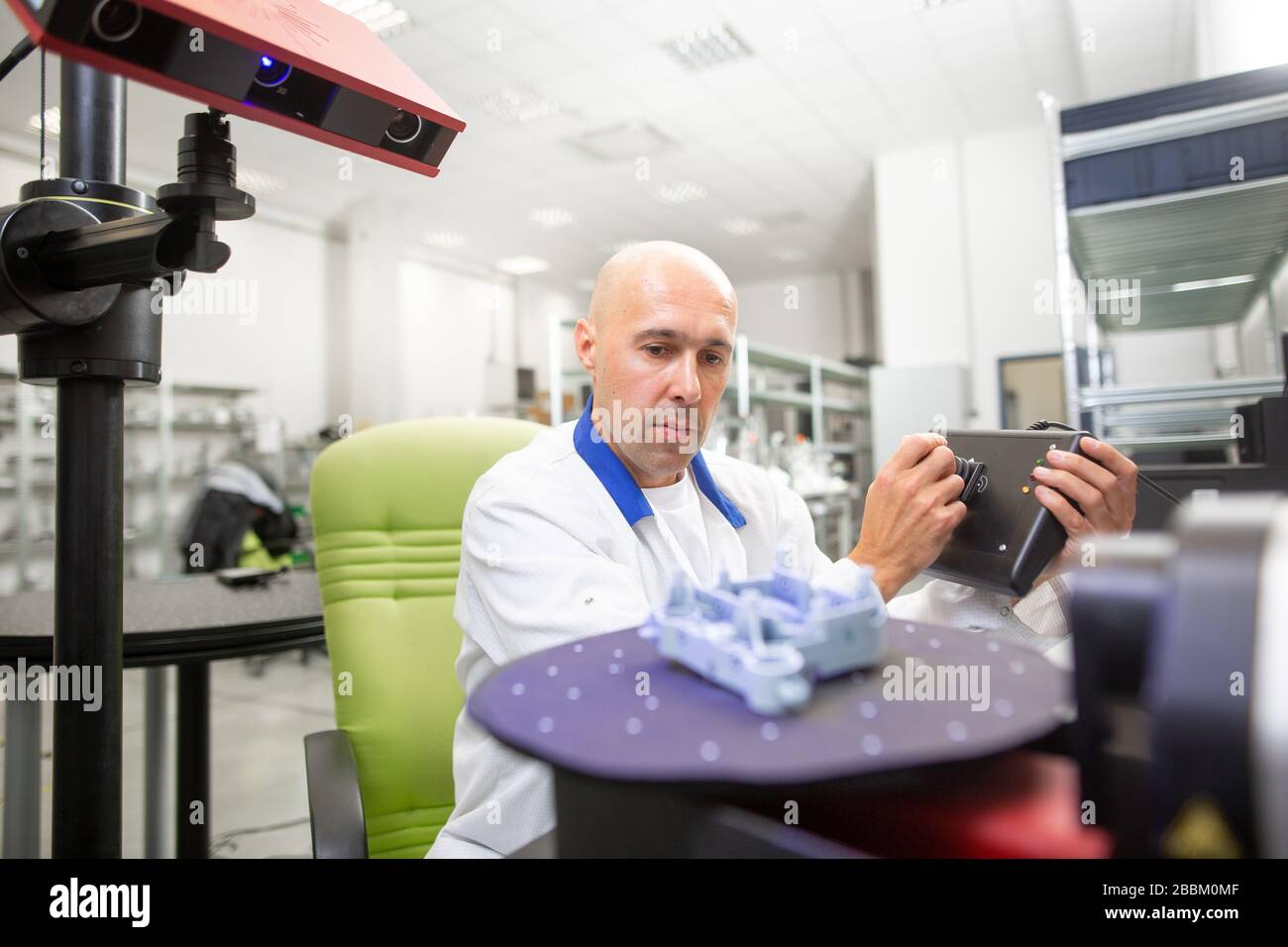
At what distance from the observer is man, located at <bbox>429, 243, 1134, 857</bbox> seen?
368mm

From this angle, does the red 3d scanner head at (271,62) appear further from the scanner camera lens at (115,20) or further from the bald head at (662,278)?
the bald head at (662,278)

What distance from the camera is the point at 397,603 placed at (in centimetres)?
90

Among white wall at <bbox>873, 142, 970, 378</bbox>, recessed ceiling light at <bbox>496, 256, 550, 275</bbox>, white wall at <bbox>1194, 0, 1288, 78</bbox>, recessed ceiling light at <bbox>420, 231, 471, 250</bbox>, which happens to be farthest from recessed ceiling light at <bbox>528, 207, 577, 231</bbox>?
white wall at <bbox>1194, 0, 1288, 78</bbox>

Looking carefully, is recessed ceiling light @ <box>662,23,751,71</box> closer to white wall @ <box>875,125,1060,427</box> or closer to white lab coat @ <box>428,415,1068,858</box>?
white wall @ <box>875,125,1060,427</box>

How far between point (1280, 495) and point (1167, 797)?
8cm

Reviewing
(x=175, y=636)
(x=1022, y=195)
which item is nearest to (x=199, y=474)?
(x=175, y=636)

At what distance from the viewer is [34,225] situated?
1.19 ft

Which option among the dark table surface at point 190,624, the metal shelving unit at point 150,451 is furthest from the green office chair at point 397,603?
the metal shelving unit at point 150,451

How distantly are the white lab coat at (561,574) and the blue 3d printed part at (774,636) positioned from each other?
6.5 inches

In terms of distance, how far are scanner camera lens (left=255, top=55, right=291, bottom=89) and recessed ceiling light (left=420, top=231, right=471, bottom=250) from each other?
5.64m

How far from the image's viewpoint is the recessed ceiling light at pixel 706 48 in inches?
142

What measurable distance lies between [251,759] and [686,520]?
231 centimetres
